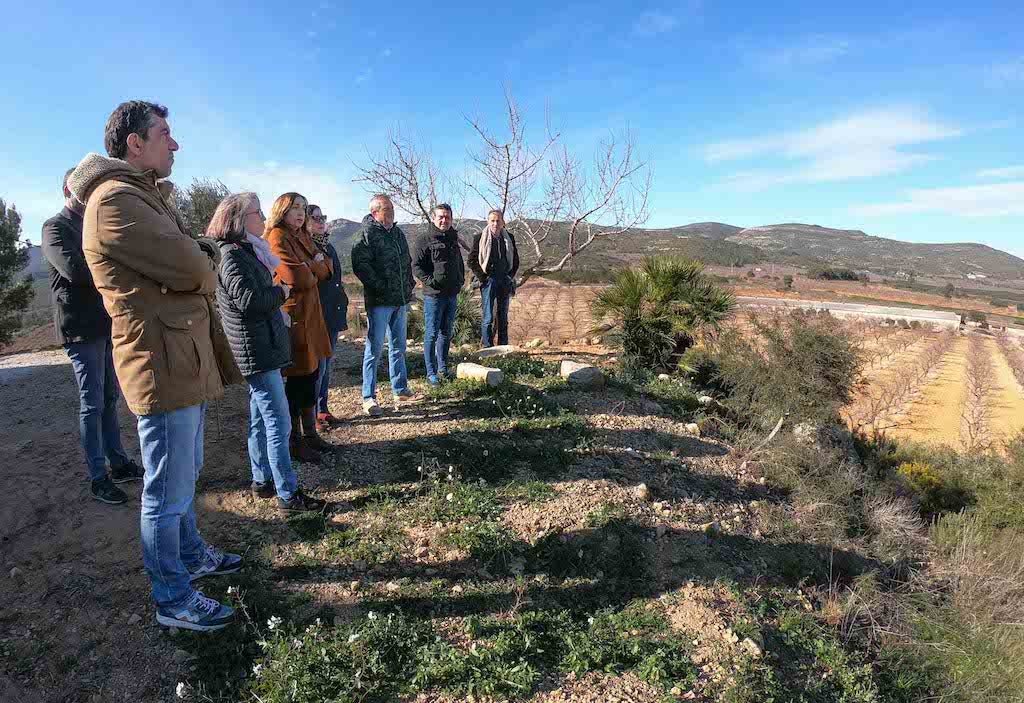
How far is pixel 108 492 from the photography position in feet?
11.0

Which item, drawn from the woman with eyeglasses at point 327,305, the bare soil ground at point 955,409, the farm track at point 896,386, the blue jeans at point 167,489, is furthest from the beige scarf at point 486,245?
the bare soil ground at point 955,409

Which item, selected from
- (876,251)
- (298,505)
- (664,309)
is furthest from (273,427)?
(876,251)

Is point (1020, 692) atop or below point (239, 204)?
below

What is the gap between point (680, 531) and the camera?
3.64 m

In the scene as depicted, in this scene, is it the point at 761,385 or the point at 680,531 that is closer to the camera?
the point at 680,531

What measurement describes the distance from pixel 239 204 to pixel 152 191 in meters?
0.78

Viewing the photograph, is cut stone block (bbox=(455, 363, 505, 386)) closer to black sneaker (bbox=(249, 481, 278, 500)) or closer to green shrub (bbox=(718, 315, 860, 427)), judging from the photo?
black sneaker (bbox=(249, 481, 278, 500))

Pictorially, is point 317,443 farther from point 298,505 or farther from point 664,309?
point 664,309

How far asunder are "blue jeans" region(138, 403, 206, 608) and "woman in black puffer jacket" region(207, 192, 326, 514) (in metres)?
0.64

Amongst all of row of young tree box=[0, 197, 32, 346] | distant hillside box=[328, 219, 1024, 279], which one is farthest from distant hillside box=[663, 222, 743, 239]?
row of young tree box=[0, 197, 32, 346]

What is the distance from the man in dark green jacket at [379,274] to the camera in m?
4.69

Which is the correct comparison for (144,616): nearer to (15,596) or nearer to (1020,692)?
(15,596)

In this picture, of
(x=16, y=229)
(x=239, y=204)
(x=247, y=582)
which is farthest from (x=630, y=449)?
(x=16, y=229)

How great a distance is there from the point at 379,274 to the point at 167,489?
282 cm
